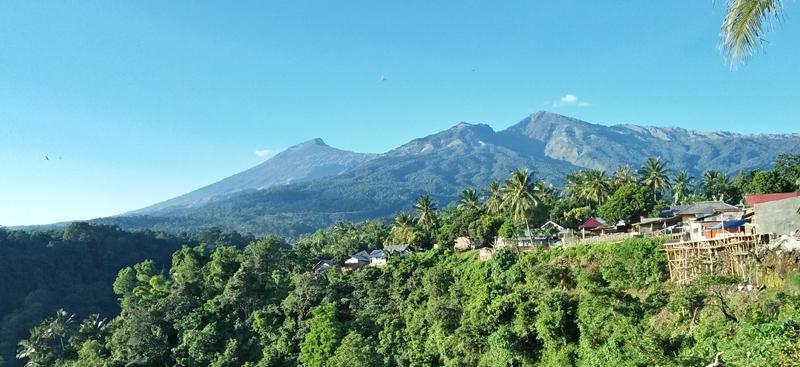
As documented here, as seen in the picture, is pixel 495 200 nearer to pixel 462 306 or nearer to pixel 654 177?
pixel 462 306

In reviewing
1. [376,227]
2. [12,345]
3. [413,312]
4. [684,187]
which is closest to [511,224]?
[413,312]

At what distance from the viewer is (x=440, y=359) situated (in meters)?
26.2

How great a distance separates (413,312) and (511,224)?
10894 mm

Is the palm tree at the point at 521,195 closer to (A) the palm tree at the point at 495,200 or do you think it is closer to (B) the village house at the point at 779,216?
(A) the palm tree at the point at 495,200

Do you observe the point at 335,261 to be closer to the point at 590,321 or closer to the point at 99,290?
the point at 590,321

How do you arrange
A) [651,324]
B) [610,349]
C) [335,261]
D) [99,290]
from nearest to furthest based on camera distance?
[610,349] → [651,324] → [335,261] → [99,290]

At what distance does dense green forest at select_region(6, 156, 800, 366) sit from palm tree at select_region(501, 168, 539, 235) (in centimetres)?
14

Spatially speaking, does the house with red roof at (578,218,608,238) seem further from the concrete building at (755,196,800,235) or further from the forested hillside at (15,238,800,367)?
the concrete building at (755,196,800,235)

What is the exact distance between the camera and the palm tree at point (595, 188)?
4584 centimetres

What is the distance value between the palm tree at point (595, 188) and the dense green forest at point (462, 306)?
0.60ft

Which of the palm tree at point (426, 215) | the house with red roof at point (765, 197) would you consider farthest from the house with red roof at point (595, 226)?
the palm tree at point (426, 215)

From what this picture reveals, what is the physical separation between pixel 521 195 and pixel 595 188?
39.9 feet

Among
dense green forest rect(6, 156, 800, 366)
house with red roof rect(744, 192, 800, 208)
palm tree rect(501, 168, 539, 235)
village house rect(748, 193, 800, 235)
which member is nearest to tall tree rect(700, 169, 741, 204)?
dense green forest rect(6, 156, 800, 366)

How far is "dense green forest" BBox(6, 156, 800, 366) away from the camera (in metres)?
17.9
